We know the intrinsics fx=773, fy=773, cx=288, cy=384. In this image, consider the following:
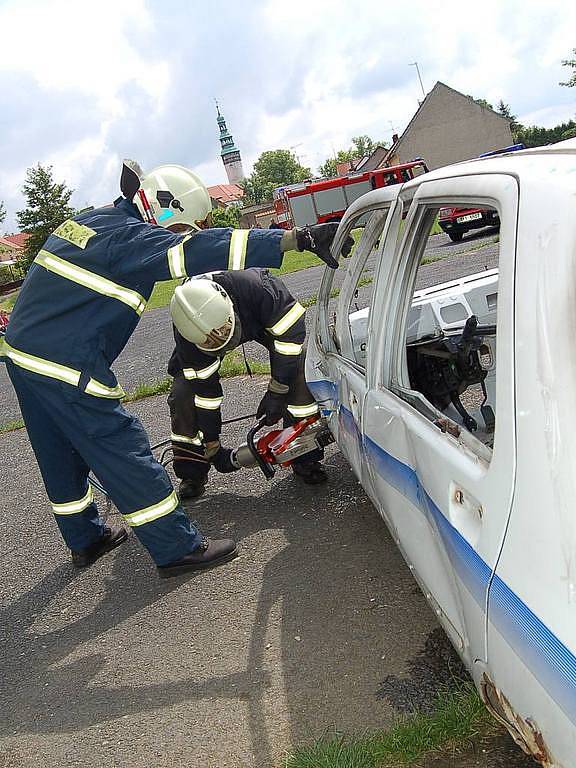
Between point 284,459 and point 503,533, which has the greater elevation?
point 503,533

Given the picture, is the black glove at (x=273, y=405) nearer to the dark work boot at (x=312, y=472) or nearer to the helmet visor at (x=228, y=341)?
the dark work boot at (x=312, y=472)

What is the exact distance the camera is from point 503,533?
1590mm

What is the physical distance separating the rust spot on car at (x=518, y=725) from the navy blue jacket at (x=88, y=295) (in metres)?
2.33

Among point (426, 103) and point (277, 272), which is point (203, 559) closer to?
point (277, 272)

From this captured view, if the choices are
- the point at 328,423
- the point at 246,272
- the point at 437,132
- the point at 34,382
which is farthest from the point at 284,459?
the point at 437,132

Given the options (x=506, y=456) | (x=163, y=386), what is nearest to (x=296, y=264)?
(x=163, y=386)

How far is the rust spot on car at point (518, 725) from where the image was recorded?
1.49m

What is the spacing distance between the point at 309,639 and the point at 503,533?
178cm

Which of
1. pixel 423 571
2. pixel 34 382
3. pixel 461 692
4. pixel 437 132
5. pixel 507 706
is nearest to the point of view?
pixel 507 706

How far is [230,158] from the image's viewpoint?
428 feet

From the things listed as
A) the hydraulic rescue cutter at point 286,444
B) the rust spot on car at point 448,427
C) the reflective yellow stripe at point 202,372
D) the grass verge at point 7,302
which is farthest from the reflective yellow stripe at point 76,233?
the grass verge at point 7,302

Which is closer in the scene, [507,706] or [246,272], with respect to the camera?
[507,706]

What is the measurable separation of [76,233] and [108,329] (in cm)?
48

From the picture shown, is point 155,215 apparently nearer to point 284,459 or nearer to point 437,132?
point 284,459
